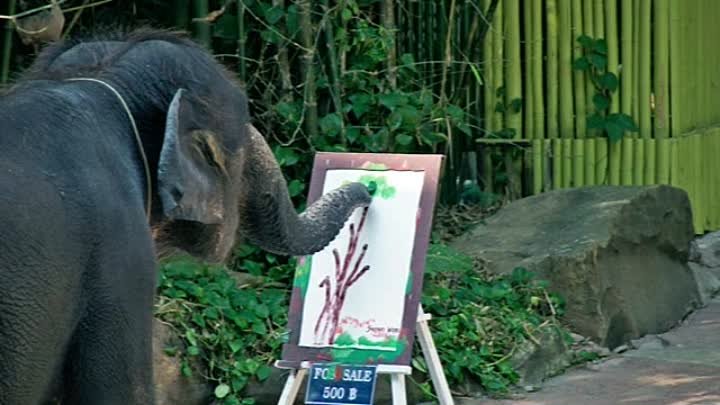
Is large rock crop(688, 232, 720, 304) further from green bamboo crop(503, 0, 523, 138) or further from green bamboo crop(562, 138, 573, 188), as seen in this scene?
green bamboo crop(503, 0, 523, 138)

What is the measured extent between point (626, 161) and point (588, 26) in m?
0.89

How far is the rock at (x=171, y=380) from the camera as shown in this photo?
673 cm

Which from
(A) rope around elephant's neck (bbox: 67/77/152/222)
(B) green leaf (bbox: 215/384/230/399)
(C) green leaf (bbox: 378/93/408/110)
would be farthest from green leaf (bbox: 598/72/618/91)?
(A) rope around elephant's neck (bbox: 67/77/152/222)

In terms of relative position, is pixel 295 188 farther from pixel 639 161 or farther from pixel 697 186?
pixel 697 186

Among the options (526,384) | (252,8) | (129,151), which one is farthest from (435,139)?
(129,151)

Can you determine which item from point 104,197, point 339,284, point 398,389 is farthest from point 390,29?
point 104,197

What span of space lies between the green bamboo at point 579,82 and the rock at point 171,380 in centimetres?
383

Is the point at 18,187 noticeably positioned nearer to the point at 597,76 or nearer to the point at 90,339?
the point at 90,339

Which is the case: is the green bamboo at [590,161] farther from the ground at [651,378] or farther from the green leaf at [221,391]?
the green leaf at [221,391]

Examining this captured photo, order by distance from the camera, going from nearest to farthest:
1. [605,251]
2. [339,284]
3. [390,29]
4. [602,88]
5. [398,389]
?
[398,389], [339,284], [605,251], [390,29], [602,88]

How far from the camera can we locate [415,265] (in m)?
6.50

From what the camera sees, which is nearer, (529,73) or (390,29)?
(390,29)

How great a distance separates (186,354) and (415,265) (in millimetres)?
1153

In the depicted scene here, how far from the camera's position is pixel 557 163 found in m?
9.89
